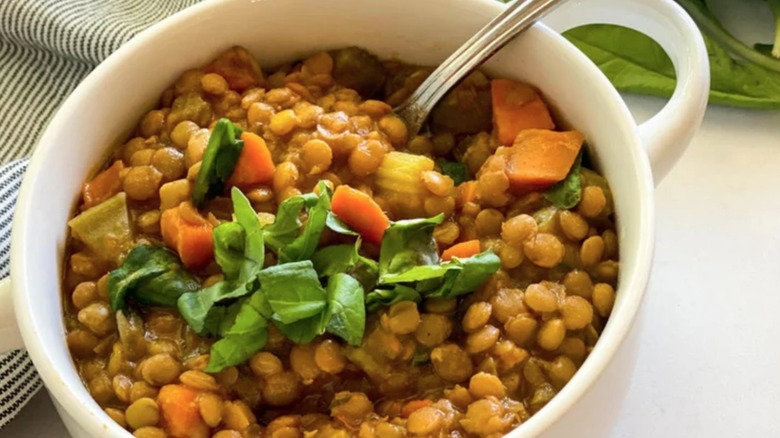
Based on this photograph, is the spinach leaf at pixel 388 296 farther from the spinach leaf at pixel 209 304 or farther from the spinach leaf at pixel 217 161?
the spinach leaf at pixel 217 161

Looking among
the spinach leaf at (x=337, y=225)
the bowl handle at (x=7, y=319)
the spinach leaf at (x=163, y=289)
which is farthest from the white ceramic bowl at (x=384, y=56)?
the spinach leaf at (x=337, y=225)

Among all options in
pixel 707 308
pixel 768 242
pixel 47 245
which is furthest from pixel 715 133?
pixel 47 245

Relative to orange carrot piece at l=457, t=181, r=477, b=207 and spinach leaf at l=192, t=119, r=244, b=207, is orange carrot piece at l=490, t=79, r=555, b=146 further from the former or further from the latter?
spinach leaf at l=192, t=119, r=244, b=207

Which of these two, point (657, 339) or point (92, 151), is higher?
point (92, 151)

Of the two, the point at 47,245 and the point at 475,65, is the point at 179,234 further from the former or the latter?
the point at 475,65

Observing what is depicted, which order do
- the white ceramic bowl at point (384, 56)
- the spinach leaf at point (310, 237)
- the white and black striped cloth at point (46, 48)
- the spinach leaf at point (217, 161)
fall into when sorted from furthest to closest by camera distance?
the white and black striped cloth at point (46, 48) → the spinach leaf at point (217, 161) → the spinach leaf at point (310, 237) → the white ceramic bowl at point (384, 56)

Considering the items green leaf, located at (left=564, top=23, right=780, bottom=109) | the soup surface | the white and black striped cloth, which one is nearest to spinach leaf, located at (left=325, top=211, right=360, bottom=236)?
the soup surface
